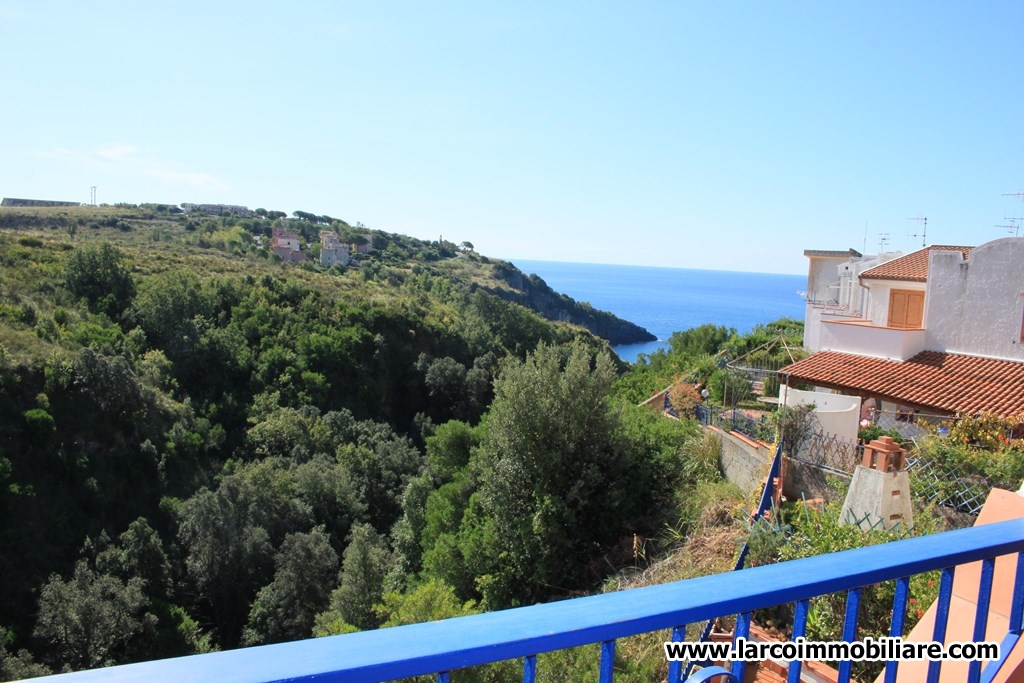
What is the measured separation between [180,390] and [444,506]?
20.4m

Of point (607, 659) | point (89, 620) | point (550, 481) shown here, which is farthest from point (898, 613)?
point (89, 620)

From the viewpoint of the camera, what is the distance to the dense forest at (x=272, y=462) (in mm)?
11930

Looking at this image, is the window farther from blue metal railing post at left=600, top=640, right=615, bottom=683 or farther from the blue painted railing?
blue metal railing post at left=600, top=640, right=615, bottom=683

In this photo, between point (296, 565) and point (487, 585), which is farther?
point (296, 565)

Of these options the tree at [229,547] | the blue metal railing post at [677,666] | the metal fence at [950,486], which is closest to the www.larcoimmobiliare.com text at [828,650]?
the blue metal railing post at [677,666]

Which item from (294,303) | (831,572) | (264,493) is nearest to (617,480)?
(831,572)

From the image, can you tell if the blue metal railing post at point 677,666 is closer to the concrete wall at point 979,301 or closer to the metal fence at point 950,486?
the metal fence at point 950,486

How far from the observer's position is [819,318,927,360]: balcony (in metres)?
12.0

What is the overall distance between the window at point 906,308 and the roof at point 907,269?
0.32 metres

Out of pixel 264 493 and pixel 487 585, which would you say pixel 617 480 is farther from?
pixel 264 493

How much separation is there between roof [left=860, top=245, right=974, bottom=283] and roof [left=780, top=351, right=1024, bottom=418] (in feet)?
6.37

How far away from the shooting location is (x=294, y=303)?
40844mm

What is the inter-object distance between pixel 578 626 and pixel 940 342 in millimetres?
13275

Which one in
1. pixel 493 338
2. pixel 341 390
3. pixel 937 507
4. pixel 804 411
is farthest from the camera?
pixel 493 338
